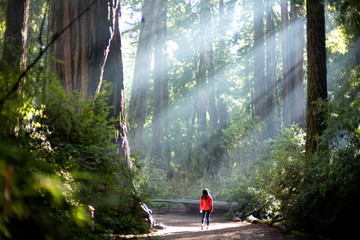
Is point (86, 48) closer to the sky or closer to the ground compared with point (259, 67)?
closer to the ground

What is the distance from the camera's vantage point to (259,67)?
27.6 m

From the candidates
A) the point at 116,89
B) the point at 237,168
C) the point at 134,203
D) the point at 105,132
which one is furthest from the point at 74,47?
the point at 237,168

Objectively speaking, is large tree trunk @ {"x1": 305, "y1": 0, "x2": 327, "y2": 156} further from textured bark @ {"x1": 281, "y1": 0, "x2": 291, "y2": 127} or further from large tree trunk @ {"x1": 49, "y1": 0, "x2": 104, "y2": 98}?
textured bark @ {"x1": 281, "y1": 0, "x2": 291, "y2": 127}

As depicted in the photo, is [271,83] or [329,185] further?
[271,83]

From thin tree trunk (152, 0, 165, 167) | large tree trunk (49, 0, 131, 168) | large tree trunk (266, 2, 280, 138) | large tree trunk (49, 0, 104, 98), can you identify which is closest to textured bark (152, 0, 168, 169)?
thin tree trunk (152, 0, 165, 167)

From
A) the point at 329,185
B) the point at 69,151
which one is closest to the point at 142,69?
the point at 329,185

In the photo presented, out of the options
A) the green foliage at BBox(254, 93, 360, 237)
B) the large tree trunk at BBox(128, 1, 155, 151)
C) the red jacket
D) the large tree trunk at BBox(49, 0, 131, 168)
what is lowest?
the red jacket

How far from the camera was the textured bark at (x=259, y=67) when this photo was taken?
87.7 feet

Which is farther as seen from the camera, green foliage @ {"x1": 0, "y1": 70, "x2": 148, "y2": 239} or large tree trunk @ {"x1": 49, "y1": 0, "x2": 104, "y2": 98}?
large tree trunk @ {"x1": 49, "y1": 0, "x2": 104, "y2": 98}

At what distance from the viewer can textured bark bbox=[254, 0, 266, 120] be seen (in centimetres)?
2672

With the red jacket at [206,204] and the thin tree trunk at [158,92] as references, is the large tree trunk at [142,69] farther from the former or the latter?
the red jacket at [206,204]

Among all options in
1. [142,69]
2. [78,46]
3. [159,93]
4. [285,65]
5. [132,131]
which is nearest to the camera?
[78,46]

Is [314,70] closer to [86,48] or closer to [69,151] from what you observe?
[86,48]

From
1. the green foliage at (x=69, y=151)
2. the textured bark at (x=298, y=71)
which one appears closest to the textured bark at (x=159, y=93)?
the textured bark at (x=298, y=71)
